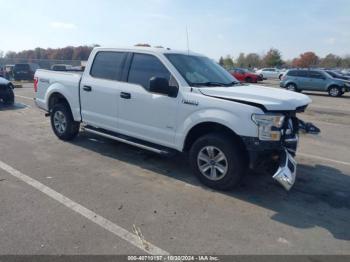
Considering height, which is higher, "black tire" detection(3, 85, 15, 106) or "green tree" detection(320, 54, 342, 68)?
"green tree" detection(320, 54, 342, 68)

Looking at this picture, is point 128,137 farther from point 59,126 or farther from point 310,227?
point 310,227

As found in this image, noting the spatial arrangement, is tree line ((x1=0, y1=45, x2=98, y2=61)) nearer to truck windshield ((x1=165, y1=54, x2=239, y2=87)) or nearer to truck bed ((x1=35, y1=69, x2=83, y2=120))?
truck bed ((x1=35, y1=69, x2=83, y2=120))

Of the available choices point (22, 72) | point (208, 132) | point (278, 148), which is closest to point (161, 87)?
point (208, 132)

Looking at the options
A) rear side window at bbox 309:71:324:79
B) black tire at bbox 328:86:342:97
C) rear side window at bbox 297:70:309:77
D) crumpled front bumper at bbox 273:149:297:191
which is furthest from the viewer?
rear side window at bbox 297:70:309:77

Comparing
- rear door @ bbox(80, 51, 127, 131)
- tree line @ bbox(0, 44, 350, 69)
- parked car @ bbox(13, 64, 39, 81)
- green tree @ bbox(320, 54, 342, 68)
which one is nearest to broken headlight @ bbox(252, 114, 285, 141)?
rear door @ bbox(80, 51, 127, 131)

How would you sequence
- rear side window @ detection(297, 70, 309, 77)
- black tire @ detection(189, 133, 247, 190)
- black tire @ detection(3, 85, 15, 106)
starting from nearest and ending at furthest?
black tire @ detection(189, 133, 247, 190) < black tire @ detection(3, 85, 15, 106) < rear side window @ detection(297, 70, 309, 77)

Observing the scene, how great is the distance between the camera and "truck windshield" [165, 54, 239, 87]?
18.1ft

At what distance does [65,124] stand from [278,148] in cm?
467

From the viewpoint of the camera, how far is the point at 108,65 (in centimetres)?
657

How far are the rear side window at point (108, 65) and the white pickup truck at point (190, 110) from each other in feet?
0.06

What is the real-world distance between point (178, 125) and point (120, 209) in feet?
5.28

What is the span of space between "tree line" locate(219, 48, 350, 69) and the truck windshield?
255 feet

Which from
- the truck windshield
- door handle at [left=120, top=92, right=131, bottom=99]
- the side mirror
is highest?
the truck windshield

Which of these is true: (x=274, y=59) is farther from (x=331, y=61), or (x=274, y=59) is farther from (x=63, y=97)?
(x=63, y=97)
